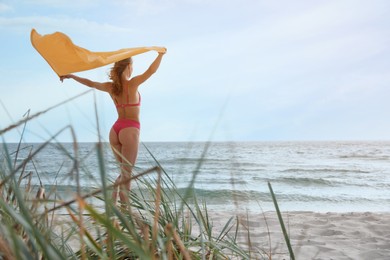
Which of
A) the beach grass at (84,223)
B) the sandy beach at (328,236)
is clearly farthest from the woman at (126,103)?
the beach grass at (84,223)

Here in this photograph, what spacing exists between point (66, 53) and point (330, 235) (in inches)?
136

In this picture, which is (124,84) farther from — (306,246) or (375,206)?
(375,206)

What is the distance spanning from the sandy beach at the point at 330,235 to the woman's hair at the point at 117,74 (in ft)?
6.52

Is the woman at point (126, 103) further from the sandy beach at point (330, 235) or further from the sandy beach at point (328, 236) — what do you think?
the sandy beach at point (330, 235)

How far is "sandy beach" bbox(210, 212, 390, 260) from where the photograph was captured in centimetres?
384

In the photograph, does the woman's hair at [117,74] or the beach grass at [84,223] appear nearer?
the beach grass at [84,223]

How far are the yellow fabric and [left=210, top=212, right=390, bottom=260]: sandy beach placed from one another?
7.25 feet

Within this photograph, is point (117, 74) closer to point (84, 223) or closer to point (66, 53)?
point (66, 53)

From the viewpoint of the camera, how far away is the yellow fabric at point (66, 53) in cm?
482

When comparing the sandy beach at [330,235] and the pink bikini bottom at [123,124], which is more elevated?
the pink bikini bottom at [123,124]

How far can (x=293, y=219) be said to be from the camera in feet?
20.1

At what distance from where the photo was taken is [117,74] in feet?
16.6

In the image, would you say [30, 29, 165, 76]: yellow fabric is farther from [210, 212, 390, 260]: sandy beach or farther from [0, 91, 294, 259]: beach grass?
[0, 91, 294, 259]: beach grass

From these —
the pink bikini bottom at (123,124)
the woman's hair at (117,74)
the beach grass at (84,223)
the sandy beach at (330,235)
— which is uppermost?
the woman's hair at (117,74)
